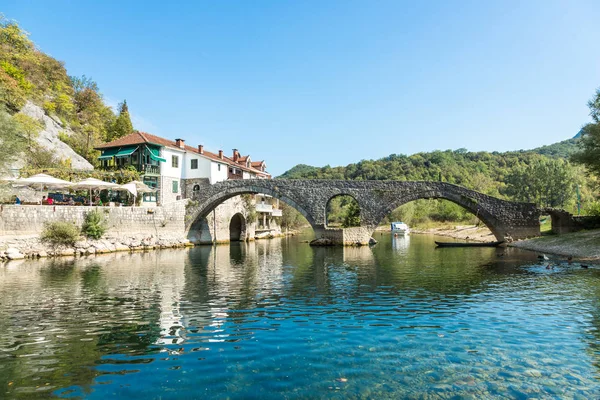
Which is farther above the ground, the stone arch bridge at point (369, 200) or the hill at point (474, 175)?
the hill at point (474, 175)

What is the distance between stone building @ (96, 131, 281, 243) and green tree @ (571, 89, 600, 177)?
33412 millimetres

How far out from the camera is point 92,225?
28.8 m

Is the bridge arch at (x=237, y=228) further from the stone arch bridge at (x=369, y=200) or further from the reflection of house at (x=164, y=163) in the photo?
the stone arch bridge at (x=369, y=200)

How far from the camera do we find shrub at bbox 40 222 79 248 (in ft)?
87.0

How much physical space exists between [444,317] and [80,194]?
34.6 m

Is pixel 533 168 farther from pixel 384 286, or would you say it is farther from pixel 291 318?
pixel 291 318

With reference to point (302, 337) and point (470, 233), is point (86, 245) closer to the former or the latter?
point (302, 337)

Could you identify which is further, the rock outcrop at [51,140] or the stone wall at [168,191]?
the rock outcrop at [51,140]

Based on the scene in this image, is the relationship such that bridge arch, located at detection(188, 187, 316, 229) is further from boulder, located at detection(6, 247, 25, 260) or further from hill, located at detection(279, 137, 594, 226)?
hill, located at detection(279, 137, 594, 226)

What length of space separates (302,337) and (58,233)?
2507 centimetres

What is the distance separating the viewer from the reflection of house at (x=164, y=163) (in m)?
37.0

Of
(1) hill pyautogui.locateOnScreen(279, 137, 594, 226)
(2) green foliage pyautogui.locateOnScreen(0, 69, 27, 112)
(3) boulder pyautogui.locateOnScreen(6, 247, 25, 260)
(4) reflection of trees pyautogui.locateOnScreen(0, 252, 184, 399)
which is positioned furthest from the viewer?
(1) hill pyautogui.locateOnScreen(279, 137, 594, 226)

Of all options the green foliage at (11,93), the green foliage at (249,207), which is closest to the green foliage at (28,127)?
the green foliage at (11,93)

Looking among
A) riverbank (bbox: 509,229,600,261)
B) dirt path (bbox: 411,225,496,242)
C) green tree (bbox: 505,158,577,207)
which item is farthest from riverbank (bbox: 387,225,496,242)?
green tree (bbox: 505,158,577,207)
